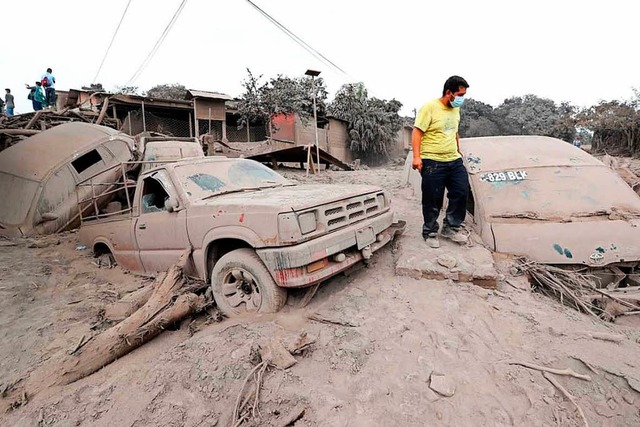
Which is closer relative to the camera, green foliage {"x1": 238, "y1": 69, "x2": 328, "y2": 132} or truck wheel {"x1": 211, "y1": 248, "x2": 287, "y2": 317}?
truck wheel {"x1": 211, "y1": 248, "x2": 287, "y2": 317}

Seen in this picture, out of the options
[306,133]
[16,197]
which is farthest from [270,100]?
[16,197]

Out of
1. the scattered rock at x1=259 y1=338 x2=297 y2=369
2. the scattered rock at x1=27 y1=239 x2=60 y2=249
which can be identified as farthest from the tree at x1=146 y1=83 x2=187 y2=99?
the scattered rock at x1=259 y1=338 x2=297 y2=369

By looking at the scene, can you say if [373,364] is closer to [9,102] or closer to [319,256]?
[319,256]

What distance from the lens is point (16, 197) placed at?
7.93 m

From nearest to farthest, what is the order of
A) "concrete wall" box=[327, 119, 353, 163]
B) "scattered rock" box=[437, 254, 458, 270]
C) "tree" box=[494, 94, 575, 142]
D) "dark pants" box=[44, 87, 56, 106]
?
"scattered rock" box=[437, 254, 458, 270], "dark pants" box=[44, 87, 56, 106], "concrete wall" box=[327, 119, 353, 163], "tree" box=[494, 94, 575, 142]

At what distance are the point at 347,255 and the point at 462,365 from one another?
141cm

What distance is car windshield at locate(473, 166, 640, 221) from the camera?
4297 mm

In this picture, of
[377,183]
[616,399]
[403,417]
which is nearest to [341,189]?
[403,417]

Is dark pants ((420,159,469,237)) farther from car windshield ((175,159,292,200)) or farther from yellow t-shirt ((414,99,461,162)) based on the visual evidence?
car windshield ((175,159,292,200))

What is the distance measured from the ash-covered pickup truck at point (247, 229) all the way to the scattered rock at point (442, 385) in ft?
3.94

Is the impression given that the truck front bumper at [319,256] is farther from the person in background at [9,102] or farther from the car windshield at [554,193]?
the person in background at [9,102]

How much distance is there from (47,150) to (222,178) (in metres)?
6.56

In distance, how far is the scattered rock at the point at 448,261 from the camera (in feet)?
12.4

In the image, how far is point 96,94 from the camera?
17.4 meters
